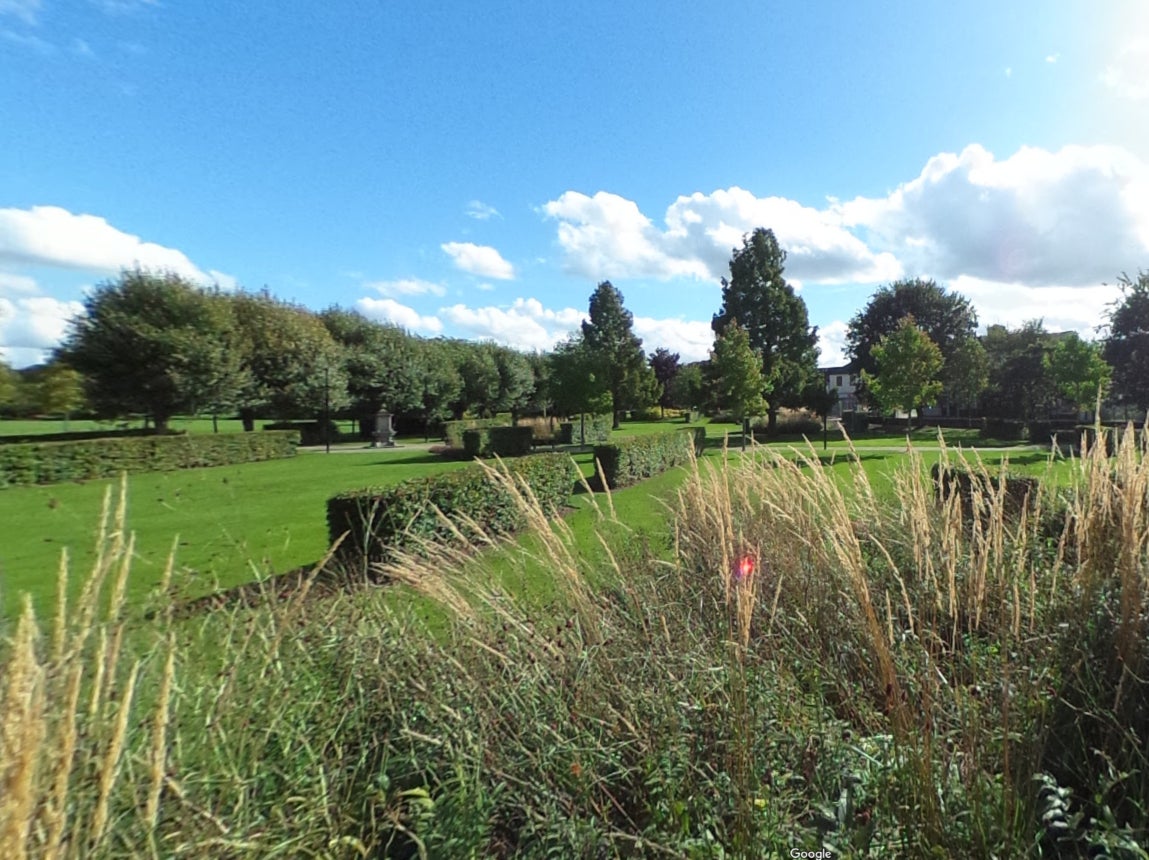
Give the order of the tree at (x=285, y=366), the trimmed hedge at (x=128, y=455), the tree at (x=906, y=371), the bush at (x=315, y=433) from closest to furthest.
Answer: the trimmed hedge at (x=128, y=455) → the tree at (x=906, y=371) → the tree at (x=285, y=366) → the bush at (x=315, y=433)

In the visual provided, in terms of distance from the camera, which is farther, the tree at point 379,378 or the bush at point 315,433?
the tree at point 379,378

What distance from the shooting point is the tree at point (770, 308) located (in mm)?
34312

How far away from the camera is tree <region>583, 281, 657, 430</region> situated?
4066 centimetres

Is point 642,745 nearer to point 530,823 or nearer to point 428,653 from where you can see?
point 530,823

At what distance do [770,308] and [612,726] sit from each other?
34.8 m

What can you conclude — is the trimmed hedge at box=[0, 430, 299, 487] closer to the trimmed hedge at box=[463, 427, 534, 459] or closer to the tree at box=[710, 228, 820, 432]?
the trimmed hedge at box=[463, 427, 534, 459]

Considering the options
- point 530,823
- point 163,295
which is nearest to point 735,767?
point 530,823

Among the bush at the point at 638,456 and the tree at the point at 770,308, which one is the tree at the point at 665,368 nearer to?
the tree at the point at 770,308

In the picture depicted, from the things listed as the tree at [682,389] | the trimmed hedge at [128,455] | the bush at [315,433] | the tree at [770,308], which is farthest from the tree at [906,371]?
the bush at [315,433]

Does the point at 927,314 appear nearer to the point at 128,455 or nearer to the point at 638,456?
the point at 638,456

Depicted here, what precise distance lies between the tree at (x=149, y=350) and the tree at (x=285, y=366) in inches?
234

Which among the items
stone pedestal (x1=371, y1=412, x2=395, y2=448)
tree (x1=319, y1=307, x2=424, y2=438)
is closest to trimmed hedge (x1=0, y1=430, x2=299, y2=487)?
stone pedestal (x1=371, y1=412, x2=395, y2=448)

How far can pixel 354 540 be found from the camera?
22.1 feet

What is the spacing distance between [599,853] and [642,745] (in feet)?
1.22
